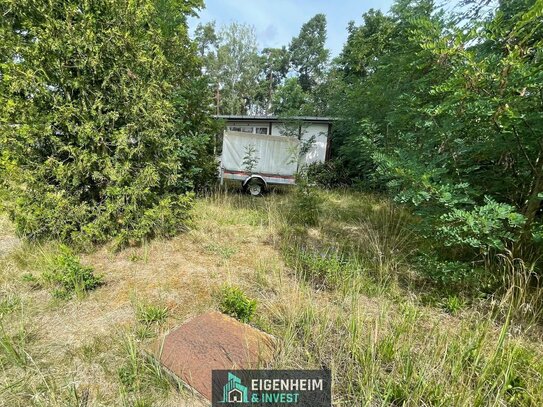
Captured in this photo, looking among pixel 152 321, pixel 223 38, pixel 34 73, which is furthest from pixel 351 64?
pixel 152 321

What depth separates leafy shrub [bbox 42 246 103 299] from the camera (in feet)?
7.56

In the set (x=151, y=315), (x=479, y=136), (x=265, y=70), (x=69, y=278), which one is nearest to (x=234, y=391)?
(x=151, y=315)

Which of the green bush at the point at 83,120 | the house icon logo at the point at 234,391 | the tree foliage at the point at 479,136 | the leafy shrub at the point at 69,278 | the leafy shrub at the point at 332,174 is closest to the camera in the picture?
the house icon logo at the point at 234,391

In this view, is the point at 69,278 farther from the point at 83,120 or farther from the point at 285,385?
the point at 285,385

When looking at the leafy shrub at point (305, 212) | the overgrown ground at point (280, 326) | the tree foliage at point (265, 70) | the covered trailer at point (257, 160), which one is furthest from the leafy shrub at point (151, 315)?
the tree foliage at point (265, 70)

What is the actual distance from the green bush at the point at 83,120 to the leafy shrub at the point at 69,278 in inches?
27.7

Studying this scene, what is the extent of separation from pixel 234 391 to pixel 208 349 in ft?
1.06

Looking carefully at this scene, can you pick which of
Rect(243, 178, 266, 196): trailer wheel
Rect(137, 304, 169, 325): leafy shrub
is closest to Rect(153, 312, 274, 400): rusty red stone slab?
Rect(137, 304, 169, 325): leafy shrub

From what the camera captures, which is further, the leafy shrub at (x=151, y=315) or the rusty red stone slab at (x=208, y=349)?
the leafy shrub at (x=151, y=315)

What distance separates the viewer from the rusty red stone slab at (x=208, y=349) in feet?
4.89

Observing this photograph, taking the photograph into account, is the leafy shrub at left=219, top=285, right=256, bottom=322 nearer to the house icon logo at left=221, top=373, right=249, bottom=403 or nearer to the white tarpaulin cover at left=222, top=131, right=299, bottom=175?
the house icon logo at left=221, top=373, right=249, bottom=403

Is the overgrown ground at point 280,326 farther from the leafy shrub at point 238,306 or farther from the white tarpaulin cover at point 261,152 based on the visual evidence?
the white tarpaulin cover at point 261,152

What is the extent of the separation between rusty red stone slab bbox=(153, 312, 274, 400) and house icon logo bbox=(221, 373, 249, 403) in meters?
0.07

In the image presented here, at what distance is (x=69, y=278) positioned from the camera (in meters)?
2.33
